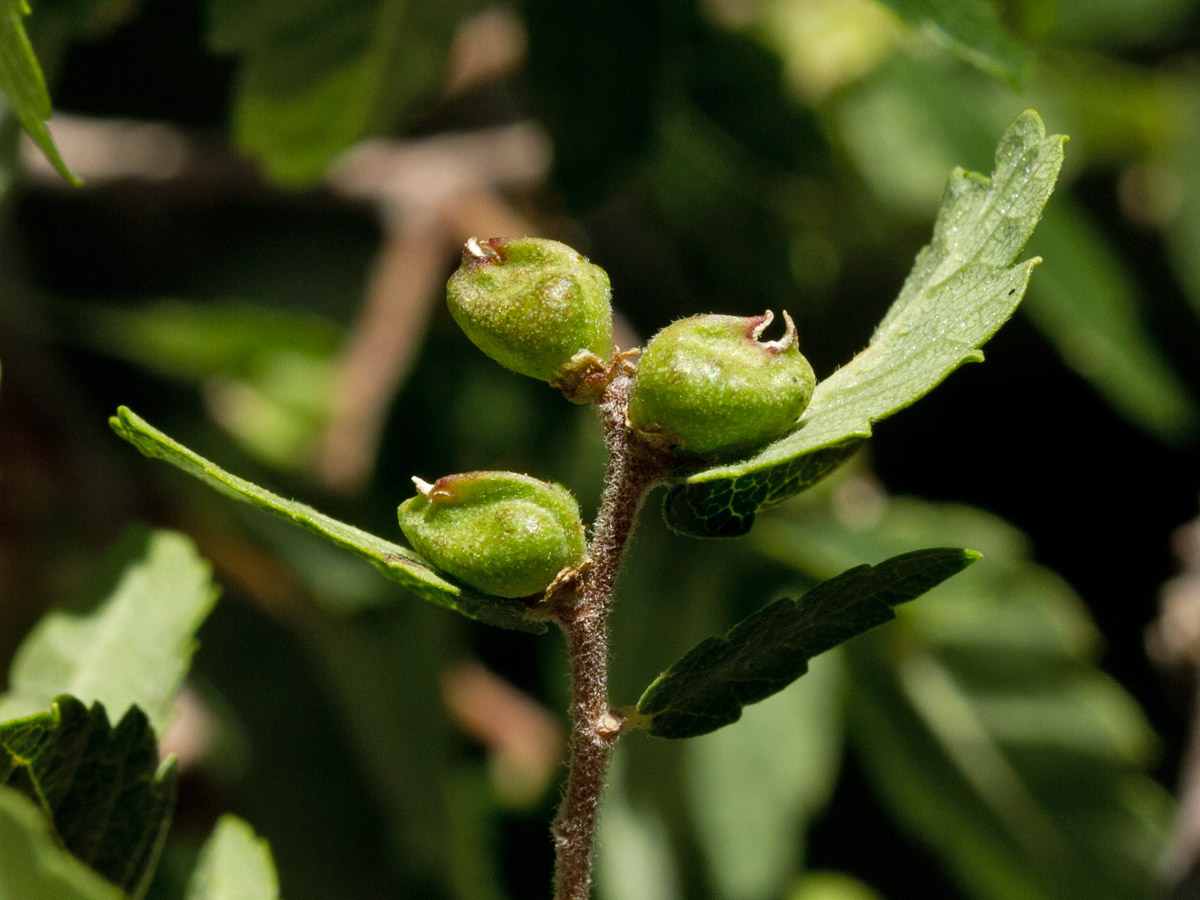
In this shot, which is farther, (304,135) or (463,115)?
(463,115)

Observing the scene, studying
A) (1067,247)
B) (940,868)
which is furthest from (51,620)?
(940,868)

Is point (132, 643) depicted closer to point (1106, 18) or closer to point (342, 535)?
point (342, 535)

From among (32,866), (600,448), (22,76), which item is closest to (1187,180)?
(600,448)

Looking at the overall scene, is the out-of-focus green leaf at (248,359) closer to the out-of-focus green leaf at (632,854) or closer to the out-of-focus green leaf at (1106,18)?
the out-of-focus green leaf at (632,854)

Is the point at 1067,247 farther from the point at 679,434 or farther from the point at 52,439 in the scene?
the point at 52,439

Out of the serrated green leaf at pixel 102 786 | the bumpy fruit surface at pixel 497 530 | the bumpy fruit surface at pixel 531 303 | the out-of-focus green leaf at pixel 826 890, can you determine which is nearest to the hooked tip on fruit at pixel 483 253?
the bumpy fruit surface at pixel 531 303

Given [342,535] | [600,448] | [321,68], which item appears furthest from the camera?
[600,448]

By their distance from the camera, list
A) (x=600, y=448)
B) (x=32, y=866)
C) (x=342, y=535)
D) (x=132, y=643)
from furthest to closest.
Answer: (x=600, y=448) < (x=132, y=643) < (x=342, y=535) < (x=32, y=866)
